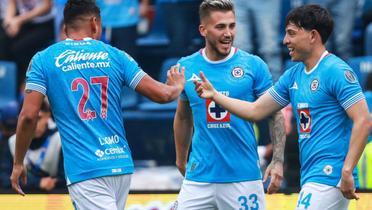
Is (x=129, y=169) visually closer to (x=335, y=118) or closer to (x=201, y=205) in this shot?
(x=201, y=205)

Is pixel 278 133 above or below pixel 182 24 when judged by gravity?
above

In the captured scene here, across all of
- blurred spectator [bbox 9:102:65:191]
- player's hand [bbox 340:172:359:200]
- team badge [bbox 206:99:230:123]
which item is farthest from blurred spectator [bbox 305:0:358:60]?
player's hand [bbox 340:172:359:200]

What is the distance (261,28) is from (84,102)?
5.74m

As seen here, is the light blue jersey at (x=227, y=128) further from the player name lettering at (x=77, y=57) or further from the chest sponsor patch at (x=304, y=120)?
the player name lettering at (x=77, y=57)

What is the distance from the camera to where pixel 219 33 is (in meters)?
7.68

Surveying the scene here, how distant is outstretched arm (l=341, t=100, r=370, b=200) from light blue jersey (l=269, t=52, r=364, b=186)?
0.12 metres

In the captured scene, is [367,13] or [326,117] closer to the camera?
[326,117]

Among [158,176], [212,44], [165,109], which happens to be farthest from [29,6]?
[212,44]

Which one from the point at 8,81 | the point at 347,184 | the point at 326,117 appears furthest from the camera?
the point at 8,81

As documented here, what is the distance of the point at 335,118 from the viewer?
6707mm

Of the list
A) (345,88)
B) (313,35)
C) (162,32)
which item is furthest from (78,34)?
(162,32)

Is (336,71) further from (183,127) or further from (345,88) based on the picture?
(183,127)

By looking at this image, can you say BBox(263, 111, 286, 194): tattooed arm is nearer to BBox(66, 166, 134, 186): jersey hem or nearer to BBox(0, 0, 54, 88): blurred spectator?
BBox(66, 166, 134, 186): jersey hem

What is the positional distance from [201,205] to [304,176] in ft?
3.37
